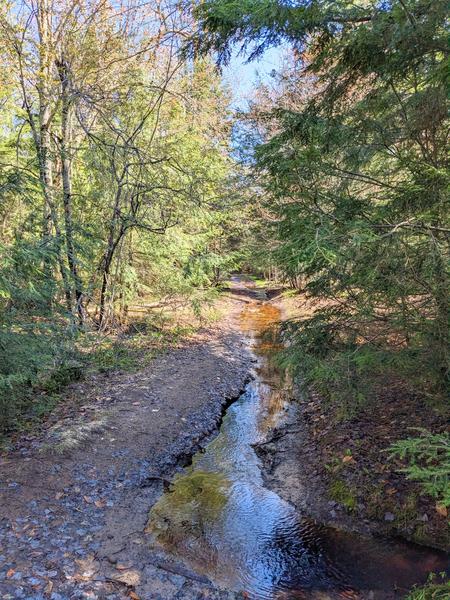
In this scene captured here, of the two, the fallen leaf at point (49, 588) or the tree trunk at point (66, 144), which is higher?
the tree trunk at point (66, 144)

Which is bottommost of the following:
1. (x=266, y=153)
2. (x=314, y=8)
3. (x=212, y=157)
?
(x=266, y=153)

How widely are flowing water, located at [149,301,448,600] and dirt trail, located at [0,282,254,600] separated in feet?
1.12

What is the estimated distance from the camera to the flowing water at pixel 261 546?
4531 mm

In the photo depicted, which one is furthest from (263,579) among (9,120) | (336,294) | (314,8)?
(9,120)

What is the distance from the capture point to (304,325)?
6328 millimetres

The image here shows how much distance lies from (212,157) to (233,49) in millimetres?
10294

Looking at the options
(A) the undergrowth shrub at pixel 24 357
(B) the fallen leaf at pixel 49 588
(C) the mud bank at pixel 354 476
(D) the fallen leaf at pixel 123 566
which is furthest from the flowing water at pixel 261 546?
(A) the undergrowth shrub at pixel 24 357

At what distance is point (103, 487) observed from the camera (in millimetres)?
5906

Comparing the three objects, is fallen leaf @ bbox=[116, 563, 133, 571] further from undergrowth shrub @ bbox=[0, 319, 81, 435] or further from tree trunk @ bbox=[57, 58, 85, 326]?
tree trunk @ bbox=[57, 58, 85, 326]

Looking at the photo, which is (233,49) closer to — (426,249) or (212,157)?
(426,249)

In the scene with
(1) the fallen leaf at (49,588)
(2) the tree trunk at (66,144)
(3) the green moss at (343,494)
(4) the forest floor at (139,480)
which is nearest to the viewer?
(1) the fallen leaf at (49,588)

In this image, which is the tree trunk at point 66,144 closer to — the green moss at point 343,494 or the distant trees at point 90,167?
the distant trees at point 90,167

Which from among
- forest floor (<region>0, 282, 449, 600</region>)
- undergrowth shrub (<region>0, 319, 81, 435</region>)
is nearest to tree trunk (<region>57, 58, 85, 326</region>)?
undergrowth shrub (<region>0, 319, 81, 435</region>)

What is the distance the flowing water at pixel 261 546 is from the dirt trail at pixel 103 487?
0.34 m
